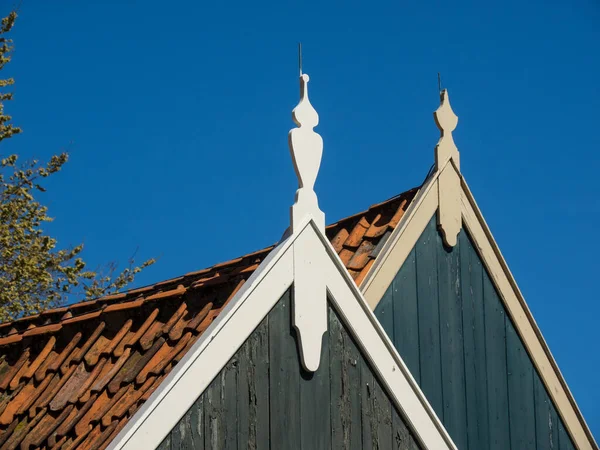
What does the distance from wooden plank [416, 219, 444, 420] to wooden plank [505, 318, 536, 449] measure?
76 cm

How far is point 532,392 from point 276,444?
3663 mm

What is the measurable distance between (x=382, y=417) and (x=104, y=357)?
182 cm

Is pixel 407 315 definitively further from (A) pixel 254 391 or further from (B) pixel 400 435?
(A) pixel 254 391

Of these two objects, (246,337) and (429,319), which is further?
(429,319)

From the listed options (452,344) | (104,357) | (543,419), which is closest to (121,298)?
(104,357)

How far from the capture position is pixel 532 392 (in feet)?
30.3

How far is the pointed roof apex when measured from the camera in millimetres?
9062

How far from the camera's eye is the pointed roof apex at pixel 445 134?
9.06 m

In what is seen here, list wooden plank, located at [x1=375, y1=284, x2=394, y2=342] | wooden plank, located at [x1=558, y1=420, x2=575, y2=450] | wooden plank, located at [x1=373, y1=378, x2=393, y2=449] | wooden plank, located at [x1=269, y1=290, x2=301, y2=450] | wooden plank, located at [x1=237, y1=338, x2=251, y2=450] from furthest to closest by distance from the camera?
wooden plank, located at [x1=558, y1=420, x2=575, y2=450], wooden plank, located at [x1=375, y1=284, x2=394, y2=342], wooden plank, located at [x1=373, y1=378, x2=393, y2=449], wooden plank, located at [x1=269, y1=290, x2=301, y2=450], wooden plank, located at [x1=237, y1=338, x2=251, y2=450]

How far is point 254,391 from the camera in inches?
240

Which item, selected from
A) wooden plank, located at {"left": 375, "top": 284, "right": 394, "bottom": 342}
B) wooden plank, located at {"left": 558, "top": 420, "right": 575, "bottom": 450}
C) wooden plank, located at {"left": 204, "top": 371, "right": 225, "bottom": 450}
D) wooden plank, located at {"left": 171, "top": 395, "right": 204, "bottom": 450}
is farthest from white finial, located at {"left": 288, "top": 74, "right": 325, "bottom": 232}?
wooden plank, located at {"left": 558, "top": 420, "right": 575, "bottom": 450}

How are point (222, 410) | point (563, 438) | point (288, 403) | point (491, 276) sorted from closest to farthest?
point (222, 410) < point (288, 403) < point (491, 276) < point (563, 438)

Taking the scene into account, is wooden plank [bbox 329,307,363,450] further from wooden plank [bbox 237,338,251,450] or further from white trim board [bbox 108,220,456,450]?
wooden plank [bbox 237,338,251,450]

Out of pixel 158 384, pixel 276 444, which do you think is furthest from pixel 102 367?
pixel 276 444
